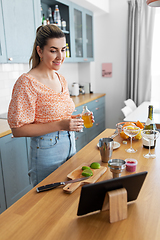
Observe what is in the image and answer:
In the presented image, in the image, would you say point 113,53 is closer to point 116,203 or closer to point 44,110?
point 44,110

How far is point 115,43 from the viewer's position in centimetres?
441

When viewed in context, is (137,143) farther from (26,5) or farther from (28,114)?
(26,5)

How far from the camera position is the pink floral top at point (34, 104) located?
1289 mm

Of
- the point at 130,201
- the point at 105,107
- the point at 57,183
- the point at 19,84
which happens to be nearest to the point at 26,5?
the point at 19,84

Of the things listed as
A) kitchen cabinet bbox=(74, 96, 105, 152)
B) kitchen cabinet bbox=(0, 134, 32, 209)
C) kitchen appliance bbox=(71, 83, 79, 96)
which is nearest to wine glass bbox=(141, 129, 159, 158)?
kitchen cabinet bbox=(0, 134, 32, 209)

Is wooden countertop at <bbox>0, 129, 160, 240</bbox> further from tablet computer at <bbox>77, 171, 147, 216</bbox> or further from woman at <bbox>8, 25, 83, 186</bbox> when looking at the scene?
woman at <bbox>8, 25, 83, 186</bbox>

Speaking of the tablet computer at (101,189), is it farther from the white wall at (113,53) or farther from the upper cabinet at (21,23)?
the white wall at (113,53)

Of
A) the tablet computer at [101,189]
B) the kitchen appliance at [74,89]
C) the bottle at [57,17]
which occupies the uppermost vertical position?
the bottle at [57,17]

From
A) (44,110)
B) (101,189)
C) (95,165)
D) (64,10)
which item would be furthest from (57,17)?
(101,189)

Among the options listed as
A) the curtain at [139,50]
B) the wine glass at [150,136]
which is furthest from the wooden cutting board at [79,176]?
the curtain at [139,50]

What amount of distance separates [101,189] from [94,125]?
3.30 metres

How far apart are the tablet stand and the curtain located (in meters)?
3.65

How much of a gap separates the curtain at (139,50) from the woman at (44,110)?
3026 millimetres

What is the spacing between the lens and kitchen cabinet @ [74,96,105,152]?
3516 millimetres
